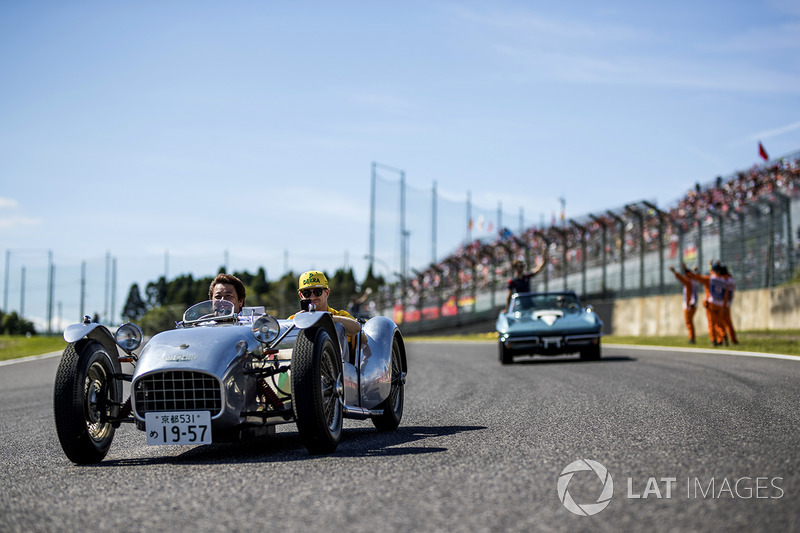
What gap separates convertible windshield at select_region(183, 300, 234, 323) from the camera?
714 cm

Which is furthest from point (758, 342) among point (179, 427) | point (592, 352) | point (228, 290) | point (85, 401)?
point (85, 401)

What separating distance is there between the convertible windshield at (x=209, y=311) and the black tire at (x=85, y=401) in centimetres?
67

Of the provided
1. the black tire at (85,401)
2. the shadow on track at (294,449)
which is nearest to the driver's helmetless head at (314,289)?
the shadow on track at (294,449)

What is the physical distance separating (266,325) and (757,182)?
25.2 metres

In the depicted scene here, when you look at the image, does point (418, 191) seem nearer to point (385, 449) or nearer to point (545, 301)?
point (545, 301)

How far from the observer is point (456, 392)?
11.3 metres

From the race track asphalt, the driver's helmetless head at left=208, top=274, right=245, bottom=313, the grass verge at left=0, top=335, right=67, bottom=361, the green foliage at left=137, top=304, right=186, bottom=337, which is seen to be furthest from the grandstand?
the green foliage at left=137, top=304, right=186, bottom=337

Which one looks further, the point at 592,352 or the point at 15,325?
the point at 15,325

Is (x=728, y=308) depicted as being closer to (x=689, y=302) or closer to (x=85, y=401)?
(x=689, y=302)

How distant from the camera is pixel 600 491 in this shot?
449 cm

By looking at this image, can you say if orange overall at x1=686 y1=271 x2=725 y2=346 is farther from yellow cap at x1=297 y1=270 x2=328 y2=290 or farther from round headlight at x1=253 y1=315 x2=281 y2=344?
round headlight at x1=253 y1=315 x2=281 y2=344

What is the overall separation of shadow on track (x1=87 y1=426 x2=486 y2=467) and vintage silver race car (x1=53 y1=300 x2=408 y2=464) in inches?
5.8

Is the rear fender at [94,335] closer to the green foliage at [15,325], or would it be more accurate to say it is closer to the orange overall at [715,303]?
the orange overall at [715,303]

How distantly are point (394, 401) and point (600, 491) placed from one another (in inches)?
152
